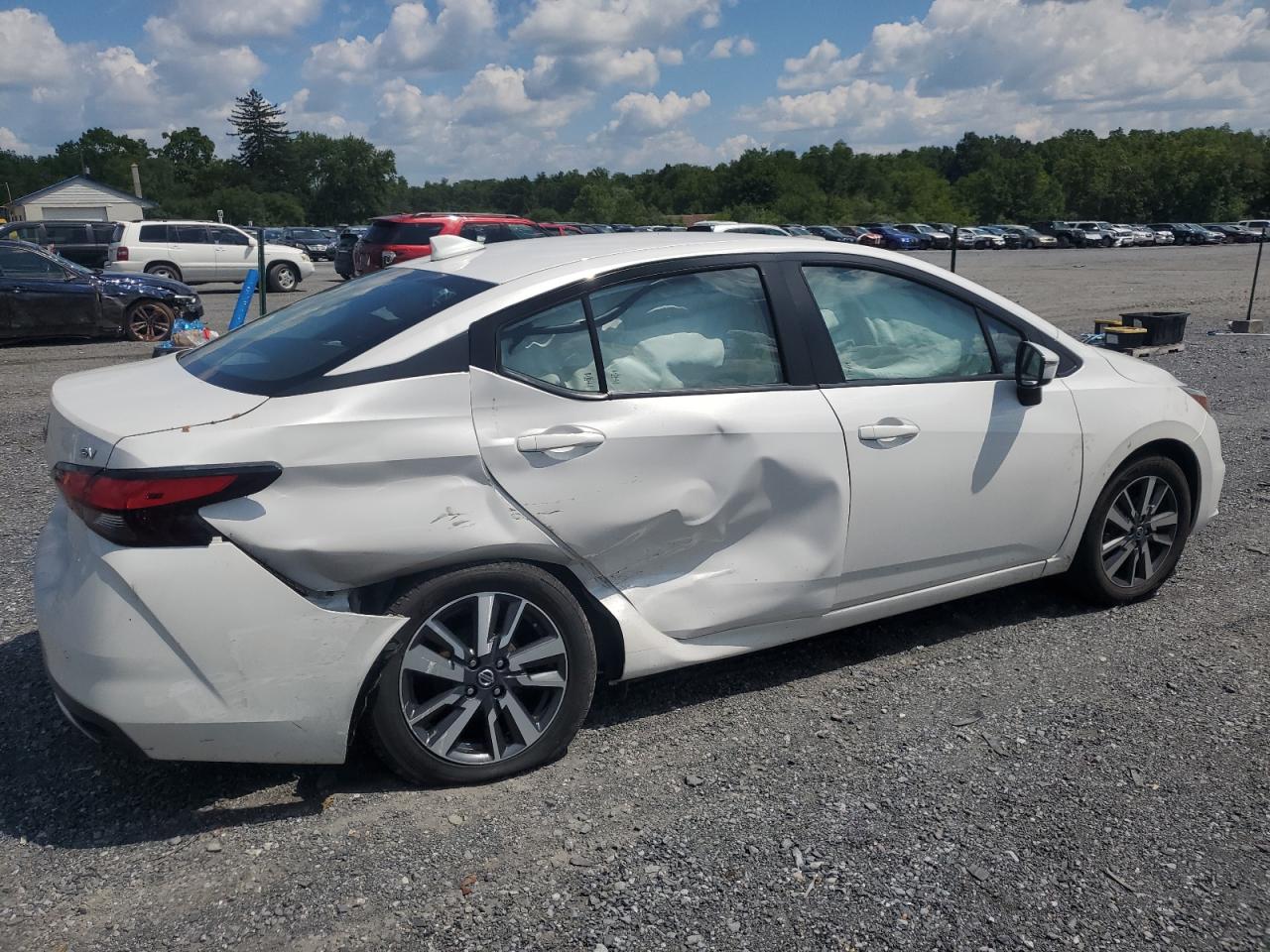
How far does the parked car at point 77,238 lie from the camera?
80.1 ft

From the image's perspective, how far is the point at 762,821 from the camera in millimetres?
3244

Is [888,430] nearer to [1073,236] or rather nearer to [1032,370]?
[1032,370]

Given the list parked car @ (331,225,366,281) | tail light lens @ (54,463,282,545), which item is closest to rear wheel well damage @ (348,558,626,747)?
tail light lens @ (54,463,282,545)

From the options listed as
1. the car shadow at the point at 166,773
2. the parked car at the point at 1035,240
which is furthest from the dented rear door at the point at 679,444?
the parked car at the point at 1035,240

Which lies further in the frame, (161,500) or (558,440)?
(558,440)

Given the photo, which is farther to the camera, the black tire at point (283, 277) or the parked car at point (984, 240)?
the parked car at point (984, 240)

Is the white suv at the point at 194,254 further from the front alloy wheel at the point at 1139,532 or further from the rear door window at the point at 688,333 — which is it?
the front alloy wheel at the point at 1139,532

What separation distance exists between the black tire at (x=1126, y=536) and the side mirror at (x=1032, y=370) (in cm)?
64

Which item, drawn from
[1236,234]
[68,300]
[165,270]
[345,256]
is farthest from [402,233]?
[1236,234]

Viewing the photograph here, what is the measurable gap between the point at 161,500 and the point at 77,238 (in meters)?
25.2

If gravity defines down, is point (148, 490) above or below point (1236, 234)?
below

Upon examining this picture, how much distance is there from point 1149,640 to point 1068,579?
0.44m

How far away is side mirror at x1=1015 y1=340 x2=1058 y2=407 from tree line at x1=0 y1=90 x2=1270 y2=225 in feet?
279

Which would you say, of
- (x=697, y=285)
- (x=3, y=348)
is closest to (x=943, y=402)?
(x=697, y=285)
